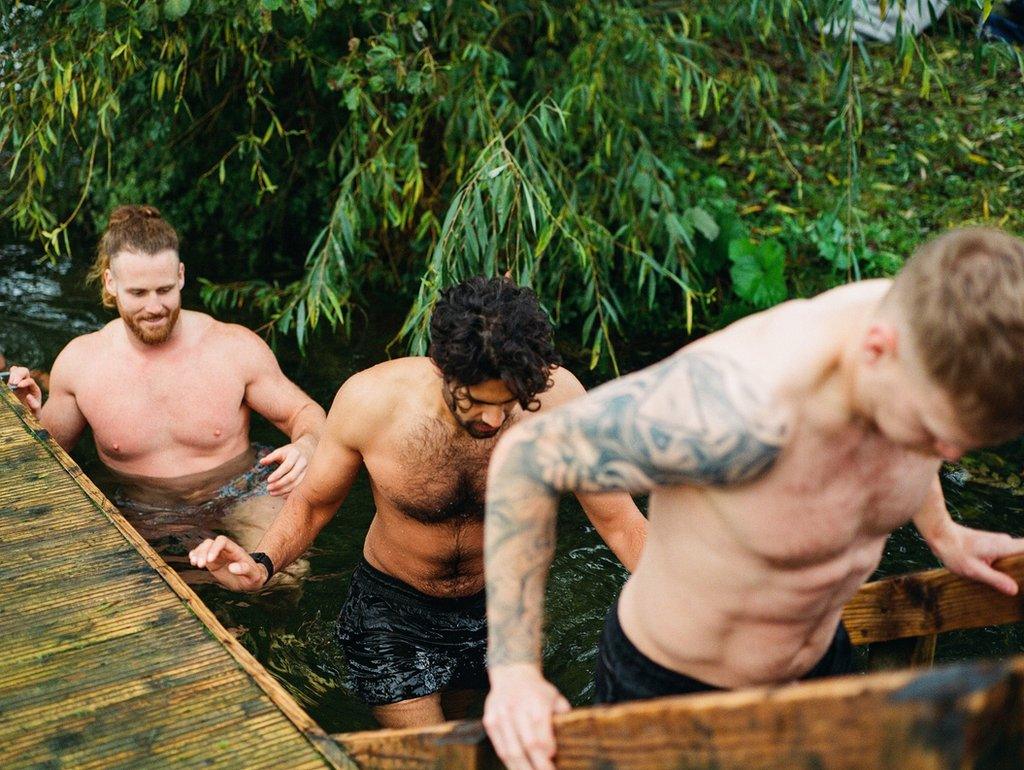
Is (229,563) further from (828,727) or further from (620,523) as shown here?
(828,727)

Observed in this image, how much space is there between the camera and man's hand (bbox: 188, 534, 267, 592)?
2.95 meters

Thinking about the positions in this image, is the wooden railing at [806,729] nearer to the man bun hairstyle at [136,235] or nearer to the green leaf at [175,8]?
the man bun hairstyle at [136,235]

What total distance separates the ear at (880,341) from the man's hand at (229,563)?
1830mm

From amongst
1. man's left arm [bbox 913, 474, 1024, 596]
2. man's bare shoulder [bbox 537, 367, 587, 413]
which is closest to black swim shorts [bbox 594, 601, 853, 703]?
man's left arm [bbox 913, 474, 1024, 596]

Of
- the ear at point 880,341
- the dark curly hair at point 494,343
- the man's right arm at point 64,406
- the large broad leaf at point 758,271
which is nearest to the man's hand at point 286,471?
the dark curly hair at point 494,343

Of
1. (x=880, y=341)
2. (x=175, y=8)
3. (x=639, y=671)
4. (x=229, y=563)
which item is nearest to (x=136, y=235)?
(x=175, y=8)

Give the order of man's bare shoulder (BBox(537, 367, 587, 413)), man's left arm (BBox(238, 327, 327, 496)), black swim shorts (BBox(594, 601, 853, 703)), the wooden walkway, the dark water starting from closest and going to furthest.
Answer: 1. black swim shorts (BBox(594, 601, 853, 703))
2. the wooden walkway
3. man's bare shoulder (BBox(537, 367, 587, 413))
4. the dark water
5. man's left arm (BBox(238, 327, 327, 496))

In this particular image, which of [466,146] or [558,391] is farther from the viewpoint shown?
[466,146]

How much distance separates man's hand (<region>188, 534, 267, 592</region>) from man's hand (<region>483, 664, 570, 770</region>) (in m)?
1.24

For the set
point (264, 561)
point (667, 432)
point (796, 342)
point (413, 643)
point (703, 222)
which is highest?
point (796, 342)

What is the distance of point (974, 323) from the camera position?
1537 mm

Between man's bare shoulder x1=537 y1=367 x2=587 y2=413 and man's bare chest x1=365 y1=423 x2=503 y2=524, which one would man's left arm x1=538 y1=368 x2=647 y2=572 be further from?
man's bare chest x1=365 y1=423 x2=503 y2=524

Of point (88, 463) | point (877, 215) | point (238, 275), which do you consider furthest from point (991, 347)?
point (238, 275)

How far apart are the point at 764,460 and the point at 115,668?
175 centimetres
